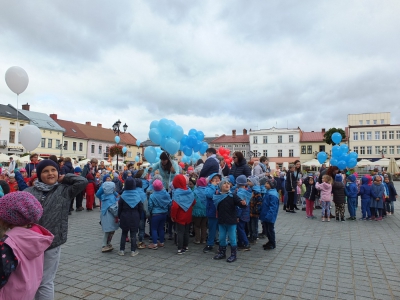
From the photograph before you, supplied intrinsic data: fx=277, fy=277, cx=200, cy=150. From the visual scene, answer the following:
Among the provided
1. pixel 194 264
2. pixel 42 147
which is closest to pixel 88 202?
pixel 194 264

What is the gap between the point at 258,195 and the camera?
6551mm

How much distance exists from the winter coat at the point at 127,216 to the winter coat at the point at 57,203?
249 cm

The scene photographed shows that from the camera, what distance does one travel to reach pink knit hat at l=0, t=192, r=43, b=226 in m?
2.15

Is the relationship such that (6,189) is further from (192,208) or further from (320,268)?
(320,268)

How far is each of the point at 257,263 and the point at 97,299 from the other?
2.86 m

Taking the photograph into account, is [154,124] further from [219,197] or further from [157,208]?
[219,197]

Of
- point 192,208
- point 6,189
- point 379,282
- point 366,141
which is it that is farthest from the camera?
point 366,141

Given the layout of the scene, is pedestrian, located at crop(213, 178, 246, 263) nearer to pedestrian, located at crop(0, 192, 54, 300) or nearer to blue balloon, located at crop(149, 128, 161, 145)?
blue balloon, located at crop(149, 128, 161, 145)

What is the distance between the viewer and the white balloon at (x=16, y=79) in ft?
26.4

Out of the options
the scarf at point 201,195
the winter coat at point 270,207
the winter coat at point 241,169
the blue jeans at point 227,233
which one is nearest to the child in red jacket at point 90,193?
the scarf at point 201,195

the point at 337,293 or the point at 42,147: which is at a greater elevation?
the point at 42,147

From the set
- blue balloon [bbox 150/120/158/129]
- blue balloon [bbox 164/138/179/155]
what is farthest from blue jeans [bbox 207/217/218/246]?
blue balloon [bbox 150/120/158/129]

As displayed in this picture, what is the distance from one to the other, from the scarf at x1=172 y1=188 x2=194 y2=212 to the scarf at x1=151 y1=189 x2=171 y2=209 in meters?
0.30

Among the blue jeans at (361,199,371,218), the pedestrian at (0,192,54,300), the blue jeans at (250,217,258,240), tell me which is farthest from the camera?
the blue jeans at (361,199,371,218)
